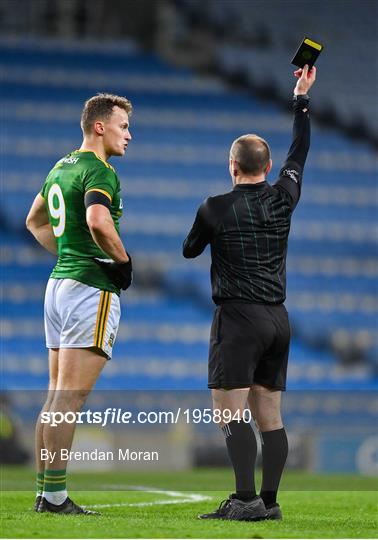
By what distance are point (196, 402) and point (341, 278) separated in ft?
29.7

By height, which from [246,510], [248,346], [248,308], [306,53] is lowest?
[246,510]

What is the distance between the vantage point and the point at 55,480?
4.39m

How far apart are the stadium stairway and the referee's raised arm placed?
15812 millimetres

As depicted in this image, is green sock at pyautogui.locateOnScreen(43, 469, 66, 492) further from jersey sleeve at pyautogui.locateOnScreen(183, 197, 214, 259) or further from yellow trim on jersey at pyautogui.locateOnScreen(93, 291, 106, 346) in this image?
jersey sleeve at pyautogui.locateOnScreen(183, 197, 214, 259)

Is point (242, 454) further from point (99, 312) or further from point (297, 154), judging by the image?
point (297, 154)

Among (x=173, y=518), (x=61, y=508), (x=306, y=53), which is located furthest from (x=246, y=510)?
(x=306, y=53)

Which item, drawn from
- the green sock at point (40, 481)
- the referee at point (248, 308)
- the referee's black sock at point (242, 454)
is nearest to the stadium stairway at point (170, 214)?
the green sock at point (40, 481)

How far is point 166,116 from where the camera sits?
26453mm

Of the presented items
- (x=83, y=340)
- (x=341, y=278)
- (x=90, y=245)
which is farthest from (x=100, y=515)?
(x=341, y=278)

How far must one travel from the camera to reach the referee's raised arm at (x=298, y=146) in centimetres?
459

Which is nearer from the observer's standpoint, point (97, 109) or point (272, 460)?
point (272, 460)

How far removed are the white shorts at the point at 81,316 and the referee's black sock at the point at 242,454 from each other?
25.3 inches

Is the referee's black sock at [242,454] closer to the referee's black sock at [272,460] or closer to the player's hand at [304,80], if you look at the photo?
the referee's black sock at [272,460]

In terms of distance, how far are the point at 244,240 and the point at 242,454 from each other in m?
0.86
